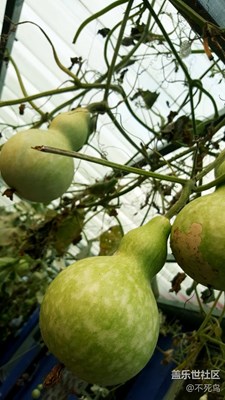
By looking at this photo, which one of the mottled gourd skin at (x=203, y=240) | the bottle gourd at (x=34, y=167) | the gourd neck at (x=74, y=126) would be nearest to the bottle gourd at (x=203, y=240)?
the mottled gourd skin at (x=203, y=240)

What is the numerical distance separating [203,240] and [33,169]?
0.48 metres

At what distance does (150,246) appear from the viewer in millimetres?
771

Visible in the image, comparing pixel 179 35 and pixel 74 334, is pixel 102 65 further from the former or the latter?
pixel 74 334

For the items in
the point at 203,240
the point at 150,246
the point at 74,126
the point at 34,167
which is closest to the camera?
the point at 203,240

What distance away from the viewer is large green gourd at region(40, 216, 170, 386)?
63cm

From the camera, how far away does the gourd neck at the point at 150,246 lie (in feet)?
2.51

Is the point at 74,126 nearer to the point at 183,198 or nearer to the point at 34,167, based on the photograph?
the point at 34,167

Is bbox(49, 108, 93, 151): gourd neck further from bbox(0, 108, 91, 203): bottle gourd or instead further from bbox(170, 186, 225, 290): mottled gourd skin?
bbox(170, 186, 225, 290): mottled gourd skin

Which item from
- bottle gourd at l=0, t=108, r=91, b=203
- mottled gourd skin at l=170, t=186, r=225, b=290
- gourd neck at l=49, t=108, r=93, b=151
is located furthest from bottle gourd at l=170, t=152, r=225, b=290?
gourd neck at l=49, t=108, r=93, b=151

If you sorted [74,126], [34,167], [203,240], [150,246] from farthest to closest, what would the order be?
[74,126], [34,167], [150,246], [203,240]

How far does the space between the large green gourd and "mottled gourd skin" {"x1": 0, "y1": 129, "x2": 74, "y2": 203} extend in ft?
1.11

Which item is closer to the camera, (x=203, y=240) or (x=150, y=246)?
(x=203, y=240)

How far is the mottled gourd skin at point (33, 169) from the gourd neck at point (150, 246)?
11.7 inches

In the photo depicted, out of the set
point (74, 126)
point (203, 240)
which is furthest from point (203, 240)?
point (74, 126)
